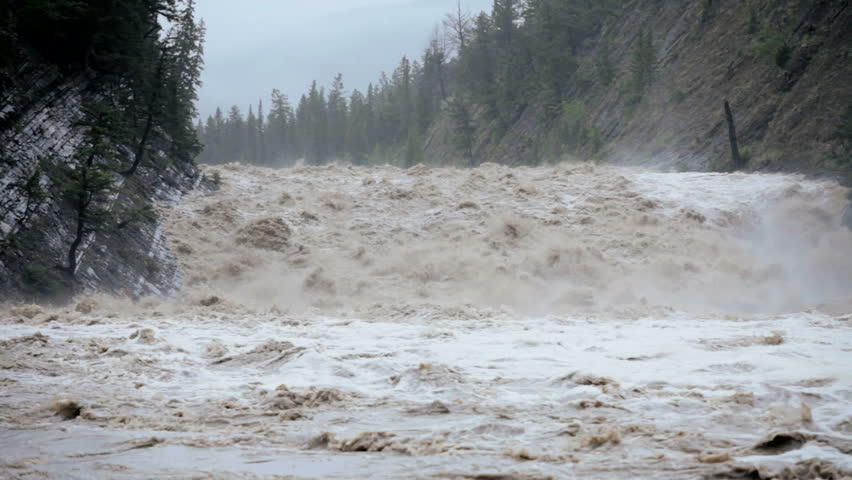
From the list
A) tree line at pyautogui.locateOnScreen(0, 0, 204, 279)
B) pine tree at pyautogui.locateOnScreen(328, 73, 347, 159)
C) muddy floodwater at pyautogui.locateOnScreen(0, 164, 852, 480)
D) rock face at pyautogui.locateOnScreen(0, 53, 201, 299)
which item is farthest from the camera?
pine tree at pyautogui.locateOnScreen(328, 73, 347, 159)

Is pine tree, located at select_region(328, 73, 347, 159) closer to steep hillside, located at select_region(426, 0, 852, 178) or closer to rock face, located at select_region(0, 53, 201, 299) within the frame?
steep hillside, located at select_region(426, 0, 852, 178)

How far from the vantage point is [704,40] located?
119ft

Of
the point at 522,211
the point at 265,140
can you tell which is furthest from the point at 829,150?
the point at 265,140

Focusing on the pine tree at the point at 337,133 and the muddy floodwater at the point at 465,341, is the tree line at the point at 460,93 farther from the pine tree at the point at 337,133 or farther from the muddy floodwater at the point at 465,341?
the muddy floodwater at the point at 465,341

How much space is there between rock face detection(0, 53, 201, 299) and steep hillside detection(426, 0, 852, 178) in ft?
64.2

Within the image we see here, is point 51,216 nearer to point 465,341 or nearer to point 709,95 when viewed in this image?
point 465,341

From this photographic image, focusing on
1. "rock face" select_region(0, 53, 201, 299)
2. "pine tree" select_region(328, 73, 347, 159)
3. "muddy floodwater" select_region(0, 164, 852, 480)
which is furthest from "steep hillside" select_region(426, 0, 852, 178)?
"pine tree" select_region(328, 73, 347, 159)

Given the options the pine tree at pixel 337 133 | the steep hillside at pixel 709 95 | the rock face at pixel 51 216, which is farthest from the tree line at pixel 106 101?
the pine tree at pixel 337 133

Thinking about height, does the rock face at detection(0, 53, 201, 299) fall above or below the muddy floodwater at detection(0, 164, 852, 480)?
above

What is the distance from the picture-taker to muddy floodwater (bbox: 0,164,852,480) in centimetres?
457

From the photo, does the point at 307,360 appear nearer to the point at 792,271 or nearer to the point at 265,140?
the point at 792,271

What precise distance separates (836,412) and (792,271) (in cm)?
1178

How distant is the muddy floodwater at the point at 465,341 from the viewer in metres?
4.57

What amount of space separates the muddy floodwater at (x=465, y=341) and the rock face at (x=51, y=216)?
728 mm
